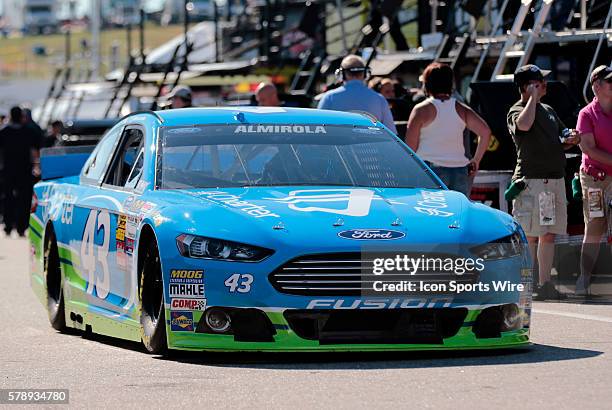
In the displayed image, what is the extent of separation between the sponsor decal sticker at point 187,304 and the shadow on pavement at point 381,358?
0.94ft

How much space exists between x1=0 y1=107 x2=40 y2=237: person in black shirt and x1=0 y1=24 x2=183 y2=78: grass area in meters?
77.3

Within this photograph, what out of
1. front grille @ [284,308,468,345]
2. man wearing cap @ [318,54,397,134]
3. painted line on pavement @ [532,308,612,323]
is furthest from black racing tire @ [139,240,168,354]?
man wearing cap @ [318,54,397,134]

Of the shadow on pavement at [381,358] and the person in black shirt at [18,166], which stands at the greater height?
the shadow on pavement at [381,358]

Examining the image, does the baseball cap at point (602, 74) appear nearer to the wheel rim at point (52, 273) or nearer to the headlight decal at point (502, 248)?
the headlight decal at point (502, 248)

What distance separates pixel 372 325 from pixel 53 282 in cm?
361

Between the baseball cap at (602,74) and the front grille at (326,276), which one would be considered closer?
the front grille at (326,276)

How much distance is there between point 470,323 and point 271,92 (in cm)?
760

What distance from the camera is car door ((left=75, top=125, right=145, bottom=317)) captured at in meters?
8.95

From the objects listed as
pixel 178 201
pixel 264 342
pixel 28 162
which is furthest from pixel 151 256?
pixel 28 162

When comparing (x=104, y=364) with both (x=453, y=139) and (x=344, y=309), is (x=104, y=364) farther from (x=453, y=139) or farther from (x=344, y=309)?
(x=453, y=139)

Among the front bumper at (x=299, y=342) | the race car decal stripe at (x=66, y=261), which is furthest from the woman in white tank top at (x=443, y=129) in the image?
the front bumper at (x=299, y=342)

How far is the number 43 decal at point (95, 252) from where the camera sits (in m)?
9.34

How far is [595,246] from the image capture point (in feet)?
39.1

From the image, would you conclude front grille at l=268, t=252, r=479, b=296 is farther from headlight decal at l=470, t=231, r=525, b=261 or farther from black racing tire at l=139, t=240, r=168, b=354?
black racing tire at l=139, t=240, r=168, b=354
